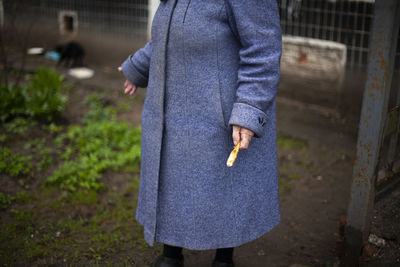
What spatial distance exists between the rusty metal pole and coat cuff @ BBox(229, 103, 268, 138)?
0.61 m

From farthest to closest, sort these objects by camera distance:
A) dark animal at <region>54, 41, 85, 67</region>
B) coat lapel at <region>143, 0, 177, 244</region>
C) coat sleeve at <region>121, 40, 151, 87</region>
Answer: dark animal at <region>54, 41, 85, 67</region>
coat sleeve at <region>121, 40, 151, 87</region>
coat lapel at <region>143, 0, 177, 244</region>

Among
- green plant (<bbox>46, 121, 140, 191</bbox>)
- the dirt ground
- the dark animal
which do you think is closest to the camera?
the dirt ground

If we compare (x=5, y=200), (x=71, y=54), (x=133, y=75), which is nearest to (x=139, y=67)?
(x=133, y=75)

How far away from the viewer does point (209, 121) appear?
202 cm

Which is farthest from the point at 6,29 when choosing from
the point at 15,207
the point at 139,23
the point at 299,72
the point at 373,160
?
the point at 373,160

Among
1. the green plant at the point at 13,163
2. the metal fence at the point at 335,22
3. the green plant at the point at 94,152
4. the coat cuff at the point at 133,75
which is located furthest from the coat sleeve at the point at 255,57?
the metal fence at the point at 335,22

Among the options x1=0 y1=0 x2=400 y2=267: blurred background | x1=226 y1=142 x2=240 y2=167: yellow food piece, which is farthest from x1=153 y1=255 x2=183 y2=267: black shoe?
x1=226 y1=142 x2=240 y2=167: yellow food piece

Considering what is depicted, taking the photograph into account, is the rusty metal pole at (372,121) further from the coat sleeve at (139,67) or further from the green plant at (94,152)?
the green plant at (94,152)

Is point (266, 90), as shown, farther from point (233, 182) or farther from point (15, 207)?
point (15, 207)

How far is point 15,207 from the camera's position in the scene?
3340mm

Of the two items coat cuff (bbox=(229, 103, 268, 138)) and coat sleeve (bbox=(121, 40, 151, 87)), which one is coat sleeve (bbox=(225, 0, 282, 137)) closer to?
coat cuff (bbox=(229, 103, 268, 138))

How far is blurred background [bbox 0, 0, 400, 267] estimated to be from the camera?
2.37 metres

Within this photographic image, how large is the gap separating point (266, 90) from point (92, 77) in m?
4.86

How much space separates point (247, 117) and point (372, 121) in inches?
27.1
